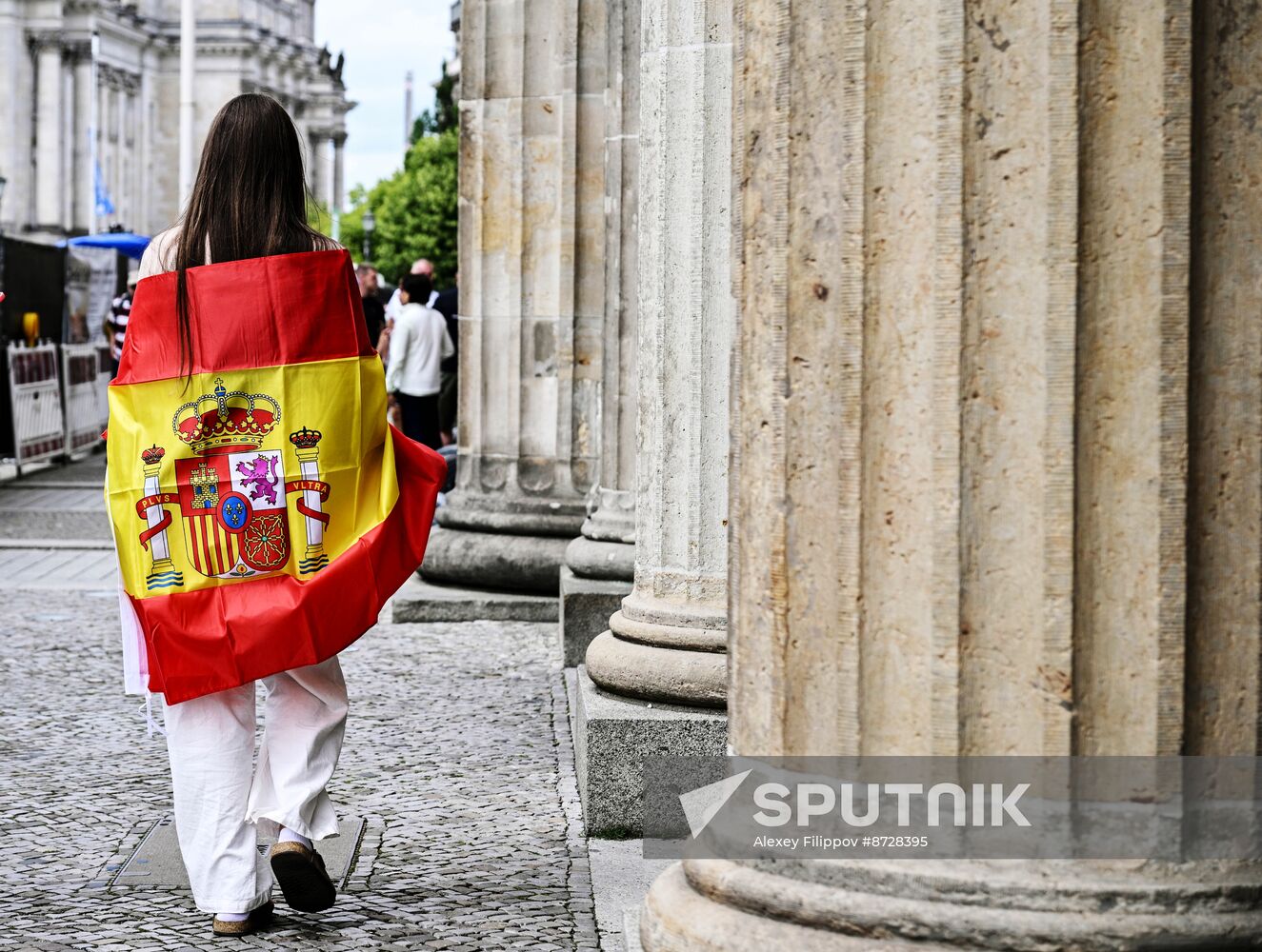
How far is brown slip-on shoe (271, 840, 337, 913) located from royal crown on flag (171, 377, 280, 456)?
88cm

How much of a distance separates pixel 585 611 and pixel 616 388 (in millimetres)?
877

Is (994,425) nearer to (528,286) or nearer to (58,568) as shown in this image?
(528,286)

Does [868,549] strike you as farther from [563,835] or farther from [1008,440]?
[563,835]

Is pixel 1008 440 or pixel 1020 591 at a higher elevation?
pixel 1008 440

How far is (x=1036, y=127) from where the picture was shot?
2781 millimetres

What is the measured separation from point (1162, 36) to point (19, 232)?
74.5 meters

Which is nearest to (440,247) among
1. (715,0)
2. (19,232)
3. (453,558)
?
(19,232)

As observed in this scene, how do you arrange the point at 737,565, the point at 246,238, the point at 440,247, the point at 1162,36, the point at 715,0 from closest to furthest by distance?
the point at 1162,36 → the point at 737,565 → the point at 246,238 → the point at 715,0 → the point at 440,247

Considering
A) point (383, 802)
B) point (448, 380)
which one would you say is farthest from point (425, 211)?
point (383, 802)

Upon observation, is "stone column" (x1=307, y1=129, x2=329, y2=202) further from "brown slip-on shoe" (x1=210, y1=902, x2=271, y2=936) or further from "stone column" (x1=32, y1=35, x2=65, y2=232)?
"brown slip-on shoe" (x1=210, y1=902, x2=271, y2=936)

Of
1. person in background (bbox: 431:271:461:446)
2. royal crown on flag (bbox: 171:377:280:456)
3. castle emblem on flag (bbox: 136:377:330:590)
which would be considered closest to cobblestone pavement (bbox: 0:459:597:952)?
castle emblem on flag (bbox: 136:377:330:590)

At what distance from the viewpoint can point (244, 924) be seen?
4504 millimetres

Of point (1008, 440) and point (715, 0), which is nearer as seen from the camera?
point (1008, 440)

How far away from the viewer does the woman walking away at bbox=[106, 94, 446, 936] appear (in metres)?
4.48
